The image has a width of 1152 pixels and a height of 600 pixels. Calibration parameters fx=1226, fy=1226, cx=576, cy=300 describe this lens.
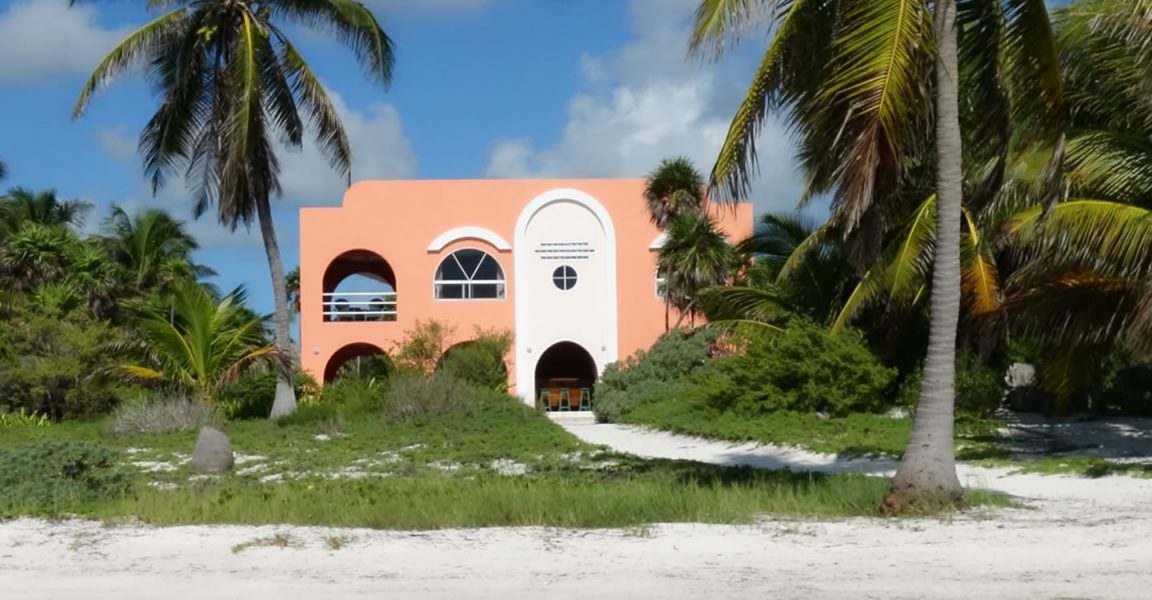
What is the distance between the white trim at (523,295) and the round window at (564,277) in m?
0.98

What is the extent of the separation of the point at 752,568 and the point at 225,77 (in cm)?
2043

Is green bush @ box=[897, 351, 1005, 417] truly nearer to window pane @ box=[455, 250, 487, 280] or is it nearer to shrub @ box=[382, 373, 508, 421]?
shrub @ box=[382, 373, 508, 421]

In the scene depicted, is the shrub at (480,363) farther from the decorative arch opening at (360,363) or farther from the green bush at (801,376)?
the green bush at (801,376)

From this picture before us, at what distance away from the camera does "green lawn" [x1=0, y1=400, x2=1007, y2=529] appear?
39.6 feet

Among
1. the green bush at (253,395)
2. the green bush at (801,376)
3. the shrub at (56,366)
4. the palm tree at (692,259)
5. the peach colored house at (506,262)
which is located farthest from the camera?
the peach colored house at (506,262)

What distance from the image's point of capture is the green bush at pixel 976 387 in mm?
24016

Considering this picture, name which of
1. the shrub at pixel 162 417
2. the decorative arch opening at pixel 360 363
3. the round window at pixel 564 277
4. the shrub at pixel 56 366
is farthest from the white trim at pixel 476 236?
the shrub at pixel 162 417

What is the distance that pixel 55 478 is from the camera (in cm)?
1409

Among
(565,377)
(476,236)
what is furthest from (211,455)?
(565,377)

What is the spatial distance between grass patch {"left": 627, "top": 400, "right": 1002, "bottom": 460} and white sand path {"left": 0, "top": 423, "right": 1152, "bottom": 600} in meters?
6.91

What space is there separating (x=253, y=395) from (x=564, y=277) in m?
9.94

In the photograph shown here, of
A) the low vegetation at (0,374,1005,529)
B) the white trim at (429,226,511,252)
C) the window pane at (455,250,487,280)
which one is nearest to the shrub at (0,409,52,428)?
the low vegetation at (0,374,1005,529)

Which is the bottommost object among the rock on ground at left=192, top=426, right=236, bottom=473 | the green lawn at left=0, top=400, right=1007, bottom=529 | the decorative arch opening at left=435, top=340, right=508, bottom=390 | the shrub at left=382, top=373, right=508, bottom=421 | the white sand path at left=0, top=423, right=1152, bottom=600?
the white sand path at left=0, top=423, right=1152, bottom=600

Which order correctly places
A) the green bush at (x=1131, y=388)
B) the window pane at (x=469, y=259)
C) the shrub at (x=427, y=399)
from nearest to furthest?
the green bush at (x=1131, y=388)
the shrub at (x=427, y=399)
the window pane at (x=469, y=259)
